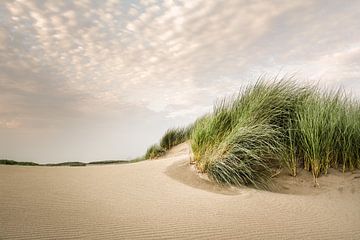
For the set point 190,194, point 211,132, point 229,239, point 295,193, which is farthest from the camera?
point 211,132

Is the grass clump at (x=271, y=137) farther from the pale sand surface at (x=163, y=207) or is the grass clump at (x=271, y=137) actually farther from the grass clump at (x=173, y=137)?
the grass clump at (x=173, y=137)

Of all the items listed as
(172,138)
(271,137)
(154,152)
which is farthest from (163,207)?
(172,138)

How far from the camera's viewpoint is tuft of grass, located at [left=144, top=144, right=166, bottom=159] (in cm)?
870

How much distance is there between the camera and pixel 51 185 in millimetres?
3150

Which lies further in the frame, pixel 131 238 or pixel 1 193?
pixel 1 193

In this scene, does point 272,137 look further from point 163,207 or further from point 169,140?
point 169,140

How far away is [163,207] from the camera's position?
2.76 meters

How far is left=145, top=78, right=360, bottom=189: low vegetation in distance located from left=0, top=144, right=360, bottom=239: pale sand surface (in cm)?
25

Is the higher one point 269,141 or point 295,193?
point 269,141

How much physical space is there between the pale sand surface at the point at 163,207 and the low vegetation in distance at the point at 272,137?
0.25 m

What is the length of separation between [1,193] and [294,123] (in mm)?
3861

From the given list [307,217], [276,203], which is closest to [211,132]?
[276,203]

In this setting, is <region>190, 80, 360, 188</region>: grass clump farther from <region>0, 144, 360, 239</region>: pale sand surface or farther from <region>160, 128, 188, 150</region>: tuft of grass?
<region>160, 128, 188, 150</region>: tuft of grass

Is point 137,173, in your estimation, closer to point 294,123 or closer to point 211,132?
point 211,132
